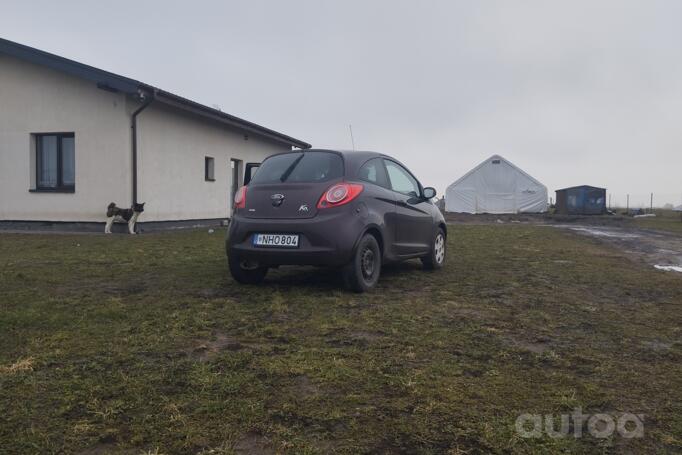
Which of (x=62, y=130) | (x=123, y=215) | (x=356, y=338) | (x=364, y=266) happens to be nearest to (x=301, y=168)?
(x=364, y=266)

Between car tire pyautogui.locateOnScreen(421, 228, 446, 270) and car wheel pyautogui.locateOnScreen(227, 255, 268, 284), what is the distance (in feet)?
7.87

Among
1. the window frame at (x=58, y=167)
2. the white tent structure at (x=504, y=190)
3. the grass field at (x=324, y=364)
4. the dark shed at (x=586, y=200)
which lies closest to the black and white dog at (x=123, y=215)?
the window frame at (x=58, y=167)

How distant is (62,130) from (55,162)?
914 mm

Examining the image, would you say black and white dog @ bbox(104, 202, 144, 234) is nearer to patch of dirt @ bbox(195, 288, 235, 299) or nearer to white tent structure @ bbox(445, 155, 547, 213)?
patch of dirt @ bbox(195, 288, 235, 299)

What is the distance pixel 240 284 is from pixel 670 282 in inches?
200

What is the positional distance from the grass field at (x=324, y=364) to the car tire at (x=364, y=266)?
174 millimetres

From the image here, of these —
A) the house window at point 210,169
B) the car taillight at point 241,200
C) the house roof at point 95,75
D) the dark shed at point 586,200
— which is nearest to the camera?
the car taillight at point 241,200

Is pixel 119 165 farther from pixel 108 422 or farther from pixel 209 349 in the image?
pixel 108 422

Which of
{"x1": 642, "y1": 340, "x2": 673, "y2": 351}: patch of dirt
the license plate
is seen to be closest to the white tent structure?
the license plate

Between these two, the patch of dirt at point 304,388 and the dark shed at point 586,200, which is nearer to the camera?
the patch of dirt at point 304,388

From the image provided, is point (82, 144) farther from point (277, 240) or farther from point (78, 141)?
point (277, 240)

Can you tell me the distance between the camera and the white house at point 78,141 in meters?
12.9

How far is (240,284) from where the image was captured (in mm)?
5695

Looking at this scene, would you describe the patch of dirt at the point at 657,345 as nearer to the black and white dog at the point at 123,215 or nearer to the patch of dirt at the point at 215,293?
the patch of dirt at the point at 215,293
